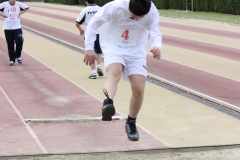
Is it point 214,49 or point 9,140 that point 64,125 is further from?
point 214,49

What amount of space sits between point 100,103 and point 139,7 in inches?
152

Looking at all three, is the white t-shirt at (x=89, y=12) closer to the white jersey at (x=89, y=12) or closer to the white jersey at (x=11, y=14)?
the white jersey at (x=89, y=12)

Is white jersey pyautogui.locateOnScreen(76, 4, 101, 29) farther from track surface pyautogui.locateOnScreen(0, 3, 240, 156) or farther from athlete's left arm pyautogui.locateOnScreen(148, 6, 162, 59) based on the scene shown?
athlete's left arm pyautogui.locateOnScreen(148, 6, 162, 59)

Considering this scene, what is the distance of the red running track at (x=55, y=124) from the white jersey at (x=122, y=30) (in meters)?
1.22

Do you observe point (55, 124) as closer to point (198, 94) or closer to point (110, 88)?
point (110, 88)

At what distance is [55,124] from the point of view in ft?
28.8

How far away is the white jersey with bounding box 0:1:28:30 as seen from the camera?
50.4ft

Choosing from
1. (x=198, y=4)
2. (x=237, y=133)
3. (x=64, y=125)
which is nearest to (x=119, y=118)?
(x=64, y=125)

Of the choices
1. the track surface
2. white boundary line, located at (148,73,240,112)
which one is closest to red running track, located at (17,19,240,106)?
the track surface

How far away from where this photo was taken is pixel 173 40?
23.3 metres

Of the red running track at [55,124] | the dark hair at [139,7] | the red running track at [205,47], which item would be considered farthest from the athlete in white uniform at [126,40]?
the red running track at [205,47]

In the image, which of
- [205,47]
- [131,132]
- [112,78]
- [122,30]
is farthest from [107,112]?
[205,47]

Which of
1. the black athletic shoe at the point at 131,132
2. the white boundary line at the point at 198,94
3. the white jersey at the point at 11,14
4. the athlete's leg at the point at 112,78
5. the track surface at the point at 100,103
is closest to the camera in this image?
the athlete's leg at the point at 112,78

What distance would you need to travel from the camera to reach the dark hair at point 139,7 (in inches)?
272
